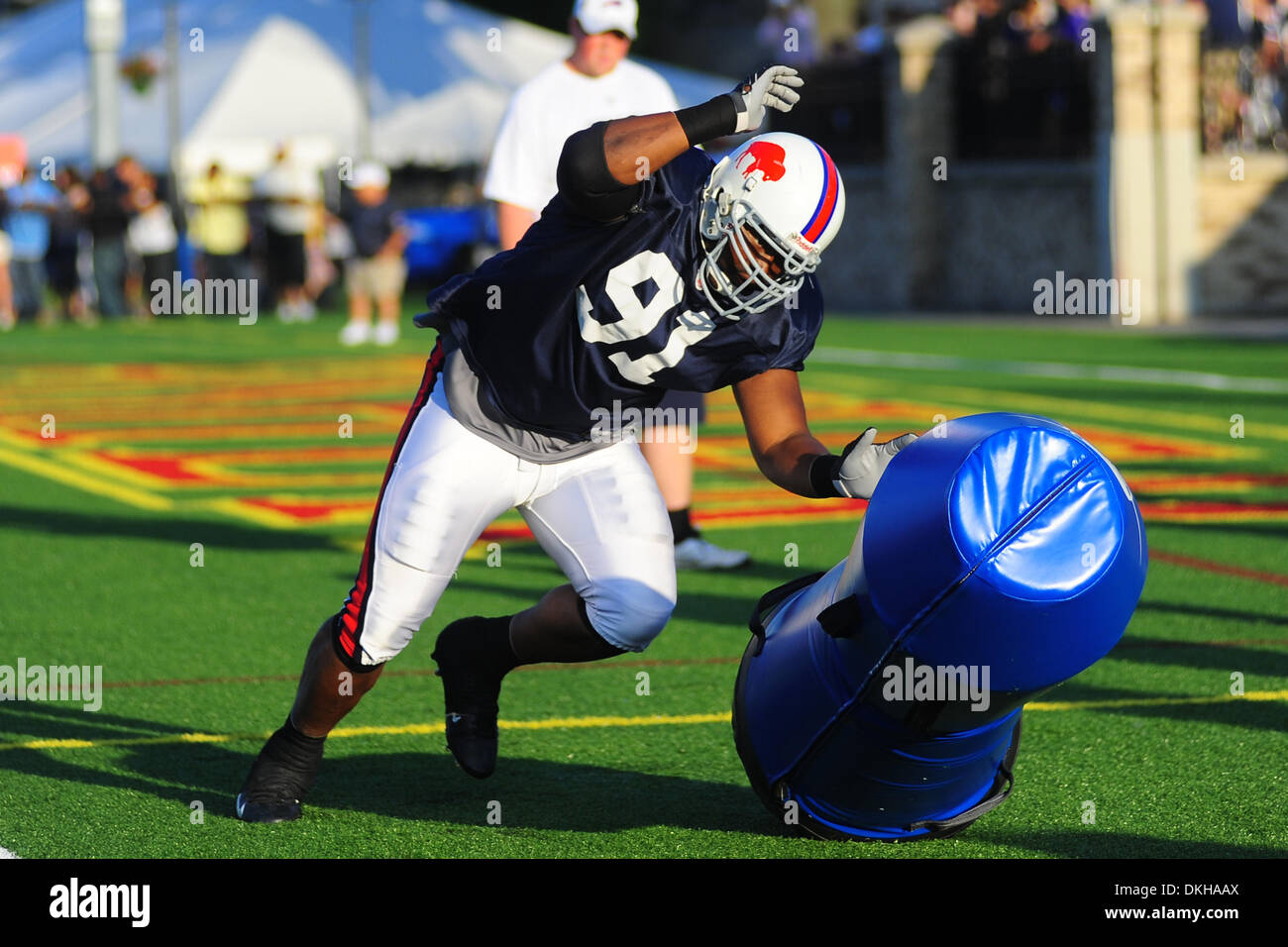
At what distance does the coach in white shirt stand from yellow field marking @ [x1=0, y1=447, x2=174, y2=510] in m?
3.23

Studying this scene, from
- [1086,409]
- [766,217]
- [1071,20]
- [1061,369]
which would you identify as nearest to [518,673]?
[766,217]

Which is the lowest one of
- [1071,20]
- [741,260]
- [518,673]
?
[518,673]

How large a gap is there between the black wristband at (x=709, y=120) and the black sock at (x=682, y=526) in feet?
12.5

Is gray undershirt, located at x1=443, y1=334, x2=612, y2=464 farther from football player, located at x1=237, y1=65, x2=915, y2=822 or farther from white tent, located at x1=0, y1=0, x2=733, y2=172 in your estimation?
white tent, located at x1=0, y1=0, x2=733, y2=172

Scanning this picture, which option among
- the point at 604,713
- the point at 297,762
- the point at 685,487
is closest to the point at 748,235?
the point at 297,762

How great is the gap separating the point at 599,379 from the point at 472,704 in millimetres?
978

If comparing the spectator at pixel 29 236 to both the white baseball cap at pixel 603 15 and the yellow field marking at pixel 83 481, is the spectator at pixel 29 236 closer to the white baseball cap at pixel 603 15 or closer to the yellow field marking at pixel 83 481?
the yellow field marking at pixel 83 481

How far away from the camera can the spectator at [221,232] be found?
95.6 ft

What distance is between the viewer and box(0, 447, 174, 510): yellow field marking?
34.1ft

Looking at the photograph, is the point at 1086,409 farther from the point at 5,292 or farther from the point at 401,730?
the point at 5,292

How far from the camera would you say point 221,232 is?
29.4 m

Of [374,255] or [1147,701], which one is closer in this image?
[1147,701]

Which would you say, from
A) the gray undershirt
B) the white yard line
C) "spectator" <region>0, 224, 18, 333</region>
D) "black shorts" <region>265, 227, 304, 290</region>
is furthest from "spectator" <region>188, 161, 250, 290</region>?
the gray undershirt
